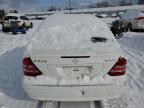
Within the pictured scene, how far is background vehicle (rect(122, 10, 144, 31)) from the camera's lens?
77.4 ft

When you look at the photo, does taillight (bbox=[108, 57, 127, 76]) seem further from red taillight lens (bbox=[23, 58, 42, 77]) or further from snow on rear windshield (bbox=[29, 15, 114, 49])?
→ red taillight lens (bbox=[23, 58, 42, 77])

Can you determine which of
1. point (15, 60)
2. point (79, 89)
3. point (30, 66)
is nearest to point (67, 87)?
point (79, 89)

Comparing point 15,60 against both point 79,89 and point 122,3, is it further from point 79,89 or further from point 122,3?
point 122,3

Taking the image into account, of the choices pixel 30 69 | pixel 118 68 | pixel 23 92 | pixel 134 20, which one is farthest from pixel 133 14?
pixel 30 69

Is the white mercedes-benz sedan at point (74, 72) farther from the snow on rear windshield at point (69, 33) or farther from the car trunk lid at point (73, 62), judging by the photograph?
the snow on rear windshield at point (69, 33)

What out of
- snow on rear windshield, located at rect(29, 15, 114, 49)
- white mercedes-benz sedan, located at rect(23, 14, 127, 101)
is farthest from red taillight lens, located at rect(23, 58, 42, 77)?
snow on rear windshield, located at rect(29, 15, 114, 49)

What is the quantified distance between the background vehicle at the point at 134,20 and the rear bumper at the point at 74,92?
18.9m

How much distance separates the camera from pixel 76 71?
524 cm

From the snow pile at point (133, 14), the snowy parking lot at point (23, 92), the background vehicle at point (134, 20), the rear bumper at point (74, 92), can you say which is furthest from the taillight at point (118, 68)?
the snow pile at point (133, 14)

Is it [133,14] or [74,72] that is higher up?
[74,72]

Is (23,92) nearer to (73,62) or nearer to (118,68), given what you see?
(73,62)

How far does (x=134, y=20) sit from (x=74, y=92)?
20.0 metres

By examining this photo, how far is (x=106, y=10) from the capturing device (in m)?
113

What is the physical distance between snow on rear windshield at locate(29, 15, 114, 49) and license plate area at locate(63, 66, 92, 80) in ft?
1.53
